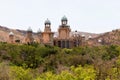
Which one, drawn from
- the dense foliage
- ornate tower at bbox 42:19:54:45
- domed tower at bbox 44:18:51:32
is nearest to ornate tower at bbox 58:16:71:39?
ornate tower at bbox 42:19:54:45

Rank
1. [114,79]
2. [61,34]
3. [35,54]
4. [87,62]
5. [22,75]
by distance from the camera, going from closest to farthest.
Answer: [114,79], [22,75], [87,62], [35,54], [61,34]

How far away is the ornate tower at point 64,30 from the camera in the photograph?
8831 cm

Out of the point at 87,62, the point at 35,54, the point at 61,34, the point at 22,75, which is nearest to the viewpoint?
the point at 22,75

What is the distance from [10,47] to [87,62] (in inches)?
723

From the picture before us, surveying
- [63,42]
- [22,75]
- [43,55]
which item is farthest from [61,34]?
[22,75]

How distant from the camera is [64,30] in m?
88.2

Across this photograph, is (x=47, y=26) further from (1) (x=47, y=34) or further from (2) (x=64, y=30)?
(2) (x=64, y=30)

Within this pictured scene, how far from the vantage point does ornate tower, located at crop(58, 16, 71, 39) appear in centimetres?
8831

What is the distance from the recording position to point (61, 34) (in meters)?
88.6

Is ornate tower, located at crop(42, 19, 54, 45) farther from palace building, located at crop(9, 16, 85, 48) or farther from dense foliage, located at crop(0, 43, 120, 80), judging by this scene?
dense foliage, located at crop(0, 43, 120, 80)

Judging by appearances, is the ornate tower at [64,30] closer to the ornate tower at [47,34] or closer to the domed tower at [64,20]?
the domed tower at [64,20]

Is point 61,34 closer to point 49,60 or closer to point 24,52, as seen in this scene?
point 24,52

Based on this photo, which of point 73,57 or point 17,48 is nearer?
point 73,57

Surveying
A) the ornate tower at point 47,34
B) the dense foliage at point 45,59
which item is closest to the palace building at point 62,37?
the ornate tower at point 47,34
